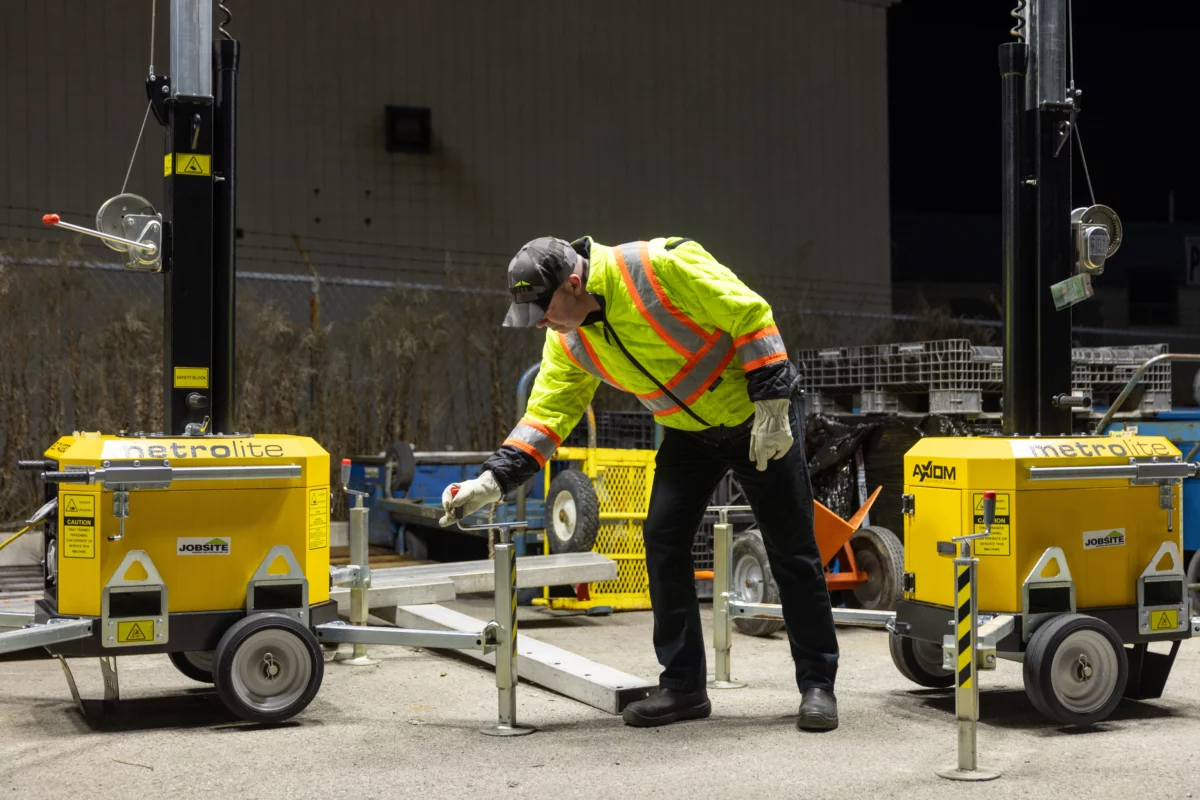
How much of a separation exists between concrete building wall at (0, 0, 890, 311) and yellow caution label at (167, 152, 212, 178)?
7120mm

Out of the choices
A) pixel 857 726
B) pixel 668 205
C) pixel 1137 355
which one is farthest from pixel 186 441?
pixel 668 205

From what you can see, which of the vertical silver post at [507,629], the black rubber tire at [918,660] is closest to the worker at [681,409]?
the vertical silver post at [507,629]

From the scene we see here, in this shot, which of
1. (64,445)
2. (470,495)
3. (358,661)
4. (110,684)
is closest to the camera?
(470,495)

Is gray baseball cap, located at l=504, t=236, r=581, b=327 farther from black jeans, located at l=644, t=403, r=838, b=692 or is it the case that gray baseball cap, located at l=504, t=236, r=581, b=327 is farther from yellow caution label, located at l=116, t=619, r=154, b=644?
yellow caution label, located at l=116, t=619, r=154, b=644

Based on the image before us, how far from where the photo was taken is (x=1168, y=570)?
511 cm

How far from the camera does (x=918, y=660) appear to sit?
17.9 ft

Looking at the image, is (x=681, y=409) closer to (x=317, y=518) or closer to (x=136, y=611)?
(x=317, y=518)

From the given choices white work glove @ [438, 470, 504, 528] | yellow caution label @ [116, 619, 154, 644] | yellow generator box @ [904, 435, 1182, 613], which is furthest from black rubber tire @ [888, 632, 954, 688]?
yellow caution label @ [116, 619, 154, 644]

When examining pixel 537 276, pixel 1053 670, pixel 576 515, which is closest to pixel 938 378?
pixel 576 515

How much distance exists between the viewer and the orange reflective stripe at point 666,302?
15.2 ft

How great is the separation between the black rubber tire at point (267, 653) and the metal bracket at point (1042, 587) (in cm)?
268

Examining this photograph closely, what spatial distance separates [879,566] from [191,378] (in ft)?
13.1

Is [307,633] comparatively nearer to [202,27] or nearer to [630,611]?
[202,27]

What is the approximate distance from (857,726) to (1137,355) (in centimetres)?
545
